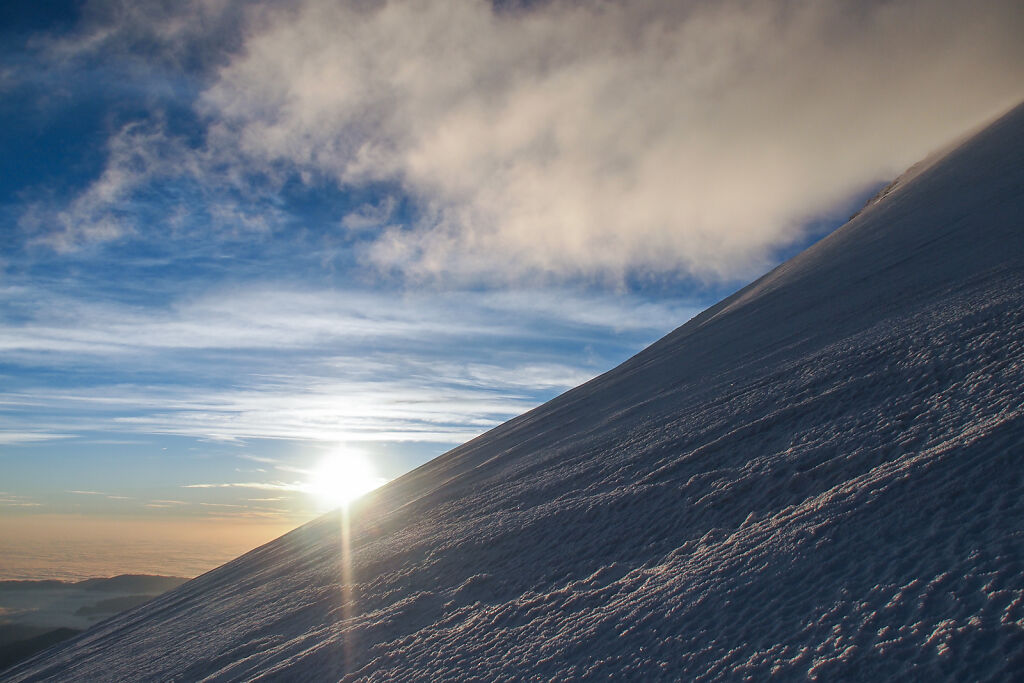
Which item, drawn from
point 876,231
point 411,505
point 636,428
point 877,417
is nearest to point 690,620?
point 877,417

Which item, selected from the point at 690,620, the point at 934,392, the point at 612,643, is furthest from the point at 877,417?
the point at 612,643

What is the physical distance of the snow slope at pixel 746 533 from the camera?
206 cm

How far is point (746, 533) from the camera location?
299 cm

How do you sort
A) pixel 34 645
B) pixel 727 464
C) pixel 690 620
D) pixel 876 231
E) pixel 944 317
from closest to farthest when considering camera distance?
pixel 690 620
pixel 727 464
pixel 944 317
pixel 876 231
pixel 34 645

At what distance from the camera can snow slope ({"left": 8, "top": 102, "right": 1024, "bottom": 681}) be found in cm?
206

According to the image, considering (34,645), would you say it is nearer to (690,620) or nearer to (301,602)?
(301,602)

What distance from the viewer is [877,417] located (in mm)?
3631

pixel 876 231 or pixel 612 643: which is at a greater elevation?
pixel 876 231

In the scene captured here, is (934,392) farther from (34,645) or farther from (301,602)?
(34,645)

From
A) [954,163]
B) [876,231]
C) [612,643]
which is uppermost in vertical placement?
[954,163]

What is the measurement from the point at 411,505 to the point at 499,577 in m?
4.93

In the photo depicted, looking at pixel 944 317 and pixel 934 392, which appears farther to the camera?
pixel 944 317

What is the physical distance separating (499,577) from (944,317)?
399 centimetres

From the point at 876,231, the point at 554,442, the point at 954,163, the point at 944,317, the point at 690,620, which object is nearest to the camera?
the point at 690,620
